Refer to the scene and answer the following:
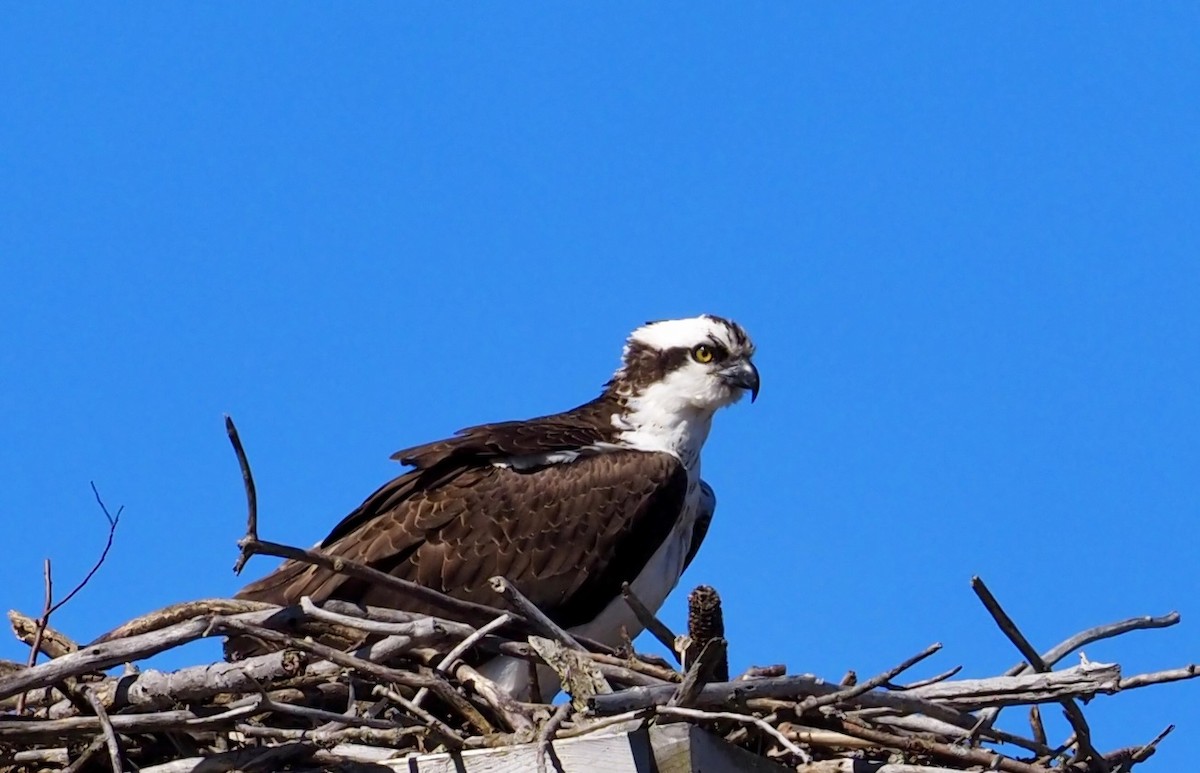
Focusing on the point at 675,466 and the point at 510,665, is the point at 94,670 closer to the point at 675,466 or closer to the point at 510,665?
the point at 510,665

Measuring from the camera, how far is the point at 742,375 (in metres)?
8.66

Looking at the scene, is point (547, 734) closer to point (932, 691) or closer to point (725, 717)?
point (725, 717)

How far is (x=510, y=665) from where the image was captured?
6.52 metres

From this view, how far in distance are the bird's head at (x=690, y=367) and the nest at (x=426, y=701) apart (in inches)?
105

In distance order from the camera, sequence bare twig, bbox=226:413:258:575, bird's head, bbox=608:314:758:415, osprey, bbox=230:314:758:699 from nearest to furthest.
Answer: bare twig, bbox=226:413:258:575 → osprey, bbox=230:314:758:699 → bird's head, bbox=608:314:758:415

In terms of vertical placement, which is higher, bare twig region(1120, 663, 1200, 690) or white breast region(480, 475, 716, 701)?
white breast region(480, 475, 716, 701)

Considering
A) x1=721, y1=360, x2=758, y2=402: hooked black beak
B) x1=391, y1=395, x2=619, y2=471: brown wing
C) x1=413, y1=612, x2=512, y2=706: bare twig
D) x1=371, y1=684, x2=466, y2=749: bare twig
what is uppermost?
x1=721, y1=360, x2=758, y2=402: hooked black beak

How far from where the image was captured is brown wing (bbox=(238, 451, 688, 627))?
7.50 m

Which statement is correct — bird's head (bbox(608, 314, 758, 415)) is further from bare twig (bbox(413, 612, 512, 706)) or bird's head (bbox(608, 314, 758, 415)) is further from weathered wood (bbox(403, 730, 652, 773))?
weathered wood (bbox(403, 730, 652, 773))

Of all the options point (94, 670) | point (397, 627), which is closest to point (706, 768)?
point (397, 627)

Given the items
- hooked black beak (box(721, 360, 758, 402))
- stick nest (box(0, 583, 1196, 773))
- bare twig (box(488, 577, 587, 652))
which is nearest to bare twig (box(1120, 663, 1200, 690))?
stick nest (box(0, 583, 1196, 773))

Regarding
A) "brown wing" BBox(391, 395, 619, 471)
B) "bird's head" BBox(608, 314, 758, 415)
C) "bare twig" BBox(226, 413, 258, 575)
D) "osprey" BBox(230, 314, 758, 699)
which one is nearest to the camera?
"bare twig" BBox(226, 413, 258, 575)

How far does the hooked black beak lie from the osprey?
57cm

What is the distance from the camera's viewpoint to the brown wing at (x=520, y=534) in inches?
295
